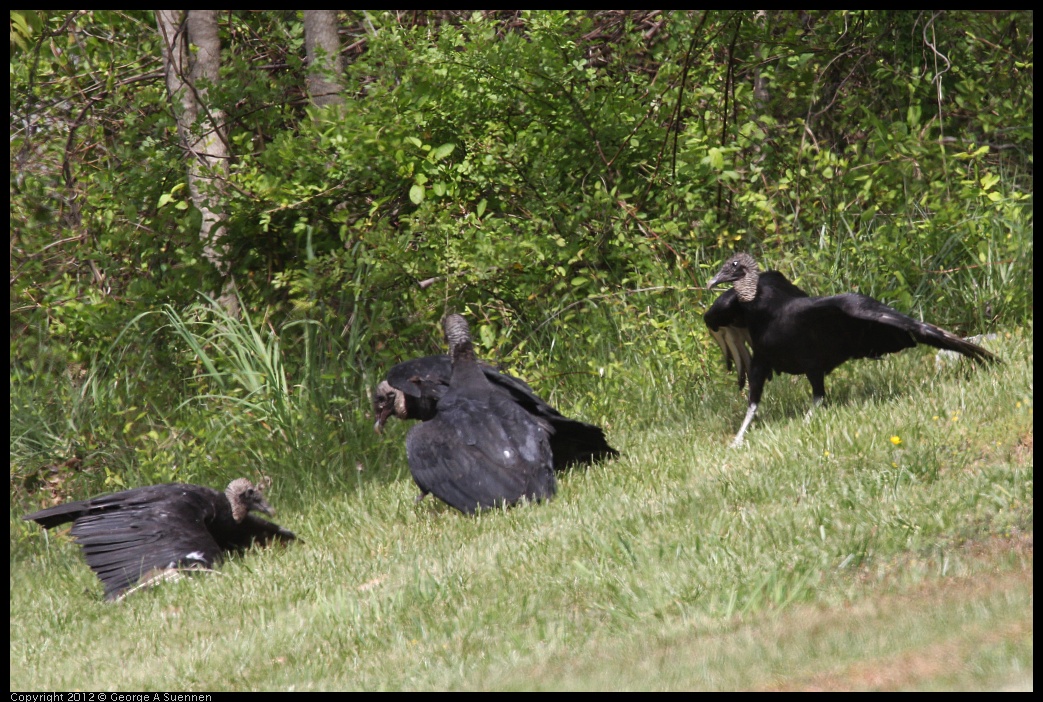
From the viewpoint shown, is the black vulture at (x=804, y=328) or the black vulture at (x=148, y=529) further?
the black vulture at (x=148, y=529)

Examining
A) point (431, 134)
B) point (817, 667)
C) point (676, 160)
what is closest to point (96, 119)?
point (431, 134)

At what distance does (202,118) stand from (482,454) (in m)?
5.05

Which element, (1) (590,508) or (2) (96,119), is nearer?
(1) (590,508)

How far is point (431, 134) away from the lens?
360 inches

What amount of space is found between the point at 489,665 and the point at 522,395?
8.83ft

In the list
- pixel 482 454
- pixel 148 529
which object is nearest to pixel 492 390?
pixel 482 454

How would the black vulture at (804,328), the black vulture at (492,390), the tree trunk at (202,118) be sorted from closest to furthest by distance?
the black vulture at (804,328) → the black vulture at (492,390) → the tree trunk at (202,118)

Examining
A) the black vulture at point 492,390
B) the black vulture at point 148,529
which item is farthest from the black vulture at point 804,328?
the black vulture at point 148,529

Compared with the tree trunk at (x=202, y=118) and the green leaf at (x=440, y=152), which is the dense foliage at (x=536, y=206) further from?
the tree trunk at (x=202, y=118)

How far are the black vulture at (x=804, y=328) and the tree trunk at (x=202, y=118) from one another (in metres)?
4.77

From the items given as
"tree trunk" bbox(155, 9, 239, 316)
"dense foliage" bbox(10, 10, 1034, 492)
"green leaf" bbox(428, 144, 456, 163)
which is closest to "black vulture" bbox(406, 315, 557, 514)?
"dense foliage" bbox(10, 10, 1034, 492)

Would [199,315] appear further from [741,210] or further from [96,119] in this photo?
[741,210]

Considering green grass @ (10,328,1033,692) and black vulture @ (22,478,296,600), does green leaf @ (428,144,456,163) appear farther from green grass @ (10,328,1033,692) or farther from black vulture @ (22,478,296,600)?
black vulture @ (22,478,296,600)

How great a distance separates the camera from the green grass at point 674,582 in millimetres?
3471
